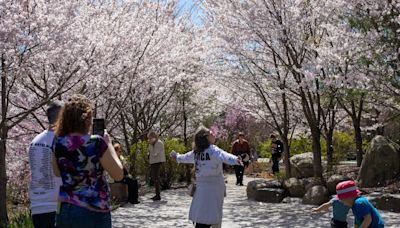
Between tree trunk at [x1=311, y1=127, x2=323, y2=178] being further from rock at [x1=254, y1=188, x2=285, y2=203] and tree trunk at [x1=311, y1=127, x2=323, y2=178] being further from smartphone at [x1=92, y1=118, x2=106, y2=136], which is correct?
smartphone at [x1=92, y1=118, x2=106, y2=136]

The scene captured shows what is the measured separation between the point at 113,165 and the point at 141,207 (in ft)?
24.7

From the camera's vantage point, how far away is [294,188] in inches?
446

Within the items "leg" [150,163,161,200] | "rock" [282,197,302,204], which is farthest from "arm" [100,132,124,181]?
"leg" [150,163,161,200]

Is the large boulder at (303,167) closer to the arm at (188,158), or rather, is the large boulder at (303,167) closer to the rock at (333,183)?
the rock at (333,183)

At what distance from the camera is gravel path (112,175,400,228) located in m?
8.49

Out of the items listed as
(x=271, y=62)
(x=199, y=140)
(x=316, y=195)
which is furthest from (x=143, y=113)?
(x=199, y=140)

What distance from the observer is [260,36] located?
11.3 meters

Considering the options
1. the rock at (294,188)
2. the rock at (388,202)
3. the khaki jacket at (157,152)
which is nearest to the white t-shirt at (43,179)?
the rock at (388,202)

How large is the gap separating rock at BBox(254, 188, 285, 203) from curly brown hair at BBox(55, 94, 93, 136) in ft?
26.6

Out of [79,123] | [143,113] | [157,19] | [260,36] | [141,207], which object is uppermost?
[157,19]

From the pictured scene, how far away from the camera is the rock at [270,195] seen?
36.5 ft

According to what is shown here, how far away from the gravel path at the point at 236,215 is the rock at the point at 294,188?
316 mm

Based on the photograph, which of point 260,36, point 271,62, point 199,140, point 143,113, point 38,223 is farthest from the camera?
point 143,113

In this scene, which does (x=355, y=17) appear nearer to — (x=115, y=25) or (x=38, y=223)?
(x=115, y=25)
